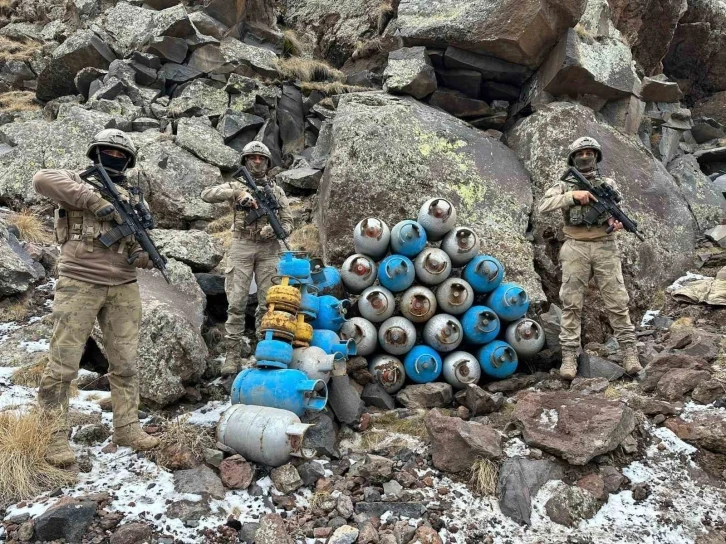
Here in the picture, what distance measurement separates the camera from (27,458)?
3.82m

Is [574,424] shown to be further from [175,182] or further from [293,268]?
[175,182]

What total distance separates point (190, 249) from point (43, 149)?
6.06 m

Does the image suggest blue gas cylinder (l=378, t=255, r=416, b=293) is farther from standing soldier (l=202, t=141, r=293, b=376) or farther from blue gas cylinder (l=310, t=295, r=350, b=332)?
standing soldier (l=202, t=141, r=293, b=376)

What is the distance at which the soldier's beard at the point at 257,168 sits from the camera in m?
6.68

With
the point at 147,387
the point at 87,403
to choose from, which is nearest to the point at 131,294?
the point at 147,387

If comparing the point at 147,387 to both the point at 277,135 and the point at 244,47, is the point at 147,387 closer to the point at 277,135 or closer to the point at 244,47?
the point at 277,135

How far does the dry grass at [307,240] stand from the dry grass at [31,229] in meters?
4.13

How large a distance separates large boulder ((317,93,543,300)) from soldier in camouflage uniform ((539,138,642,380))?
3.38 ft

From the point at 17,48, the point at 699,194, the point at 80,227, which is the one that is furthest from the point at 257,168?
the point at 17,48

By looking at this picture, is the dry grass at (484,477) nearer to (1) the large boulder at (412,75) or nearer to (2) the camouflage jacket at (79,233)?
(2) the camouflage jacket at (79,233)

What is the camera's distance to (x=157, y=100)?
13.9 meters

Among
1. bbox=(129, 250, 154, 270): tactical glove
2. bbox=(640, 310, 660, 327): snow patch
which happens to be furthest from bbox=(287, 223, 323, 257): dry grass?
bbox=(640, 310, 660, 327): snow patch

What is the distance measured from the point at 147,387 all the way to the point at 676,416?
16.7 feet

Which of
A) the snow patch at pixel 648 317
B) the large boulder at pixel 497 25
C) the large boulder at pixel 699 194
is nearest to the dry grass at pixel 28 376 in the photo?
the snow patch at pixel 648 317
